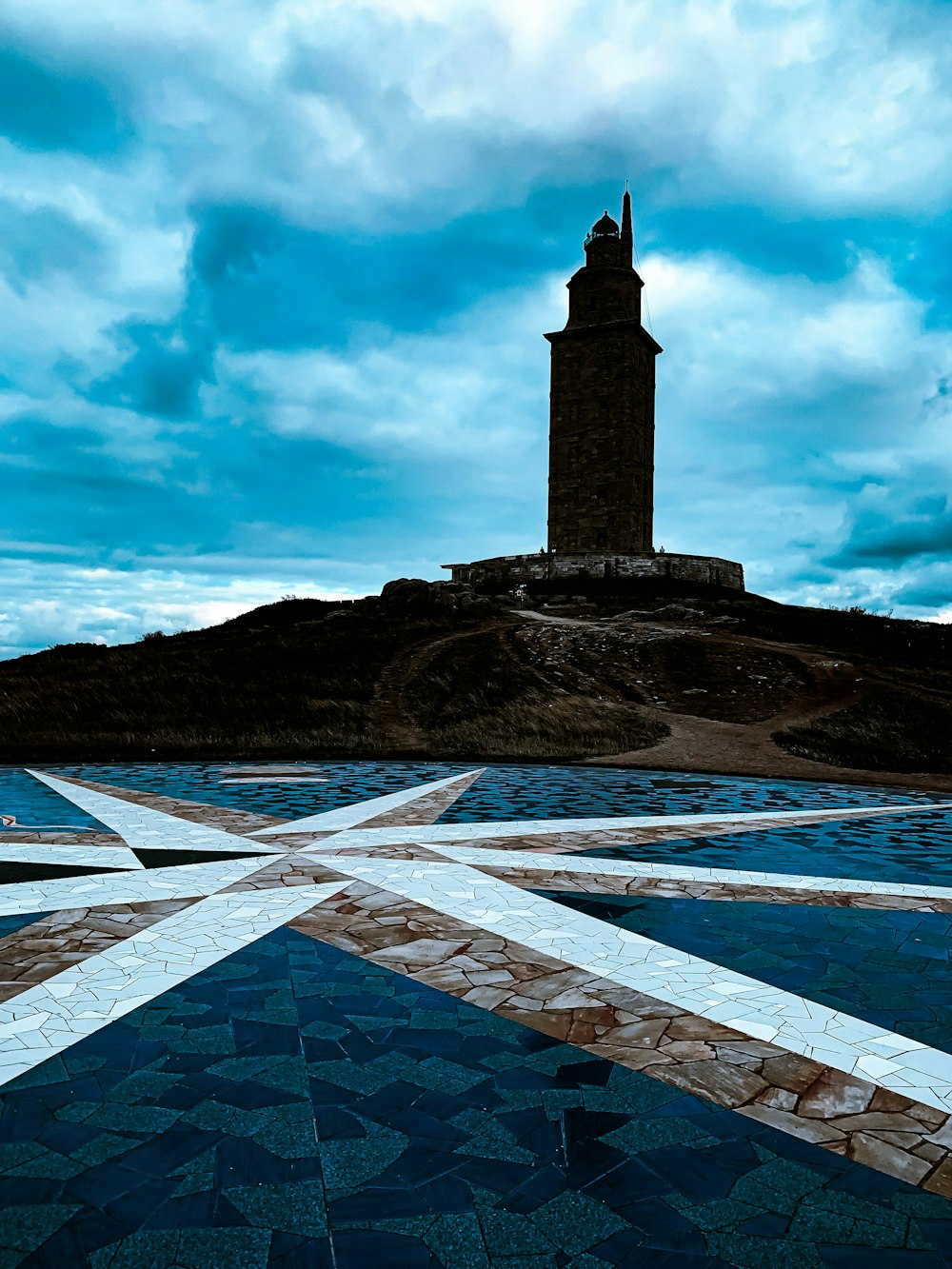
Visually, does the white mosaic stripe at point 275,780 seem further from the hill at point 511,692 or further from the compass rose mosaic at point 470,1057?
the compass rose mosaic at point 470,1057

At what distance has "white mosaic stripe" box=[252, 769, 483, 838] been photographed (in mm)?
6938

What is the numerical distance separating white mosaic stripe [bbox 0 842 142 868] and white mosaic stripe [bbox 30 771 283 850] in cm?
25

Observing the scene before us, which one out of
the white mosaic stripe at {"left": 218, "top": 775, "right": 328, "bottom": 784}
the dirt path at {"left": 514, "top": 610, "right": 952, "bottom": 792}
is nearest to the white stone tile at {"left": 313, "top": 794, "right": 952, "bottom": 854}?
the white mosaic stripe at {"left": 218, "top": 775, "right": 328, "bottom": 784}

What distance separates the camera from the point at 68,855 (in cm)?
595

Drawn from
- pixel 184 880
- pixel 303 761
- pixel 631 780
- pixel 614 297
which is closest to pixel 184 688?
pixel 303 761

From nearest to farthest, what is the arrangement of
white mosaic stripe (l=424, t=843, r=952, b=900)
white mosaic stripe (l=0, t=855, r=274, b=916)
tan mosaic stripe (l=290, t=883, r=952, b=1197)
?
tan mosaic stripe (l=290, t=883, r=952, b=1197), white mosaic stripe (l=0, t=855, r=274, b=916), white mosaic stripe (l=424, t=843, r=952, b=900)

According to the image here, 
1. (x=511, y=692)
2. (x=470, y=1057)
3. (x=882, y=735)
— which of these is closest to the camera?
(x=470, y=1057)

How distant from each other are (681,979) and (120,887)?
10.8ft

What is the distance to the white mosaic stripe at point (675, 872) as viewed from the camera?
5.28 m

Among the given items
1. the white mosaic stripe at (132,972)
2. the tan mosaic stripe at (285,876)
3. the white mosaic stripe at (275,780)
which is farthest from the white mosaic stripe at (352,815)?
the white mosaic stripe at (132,972)

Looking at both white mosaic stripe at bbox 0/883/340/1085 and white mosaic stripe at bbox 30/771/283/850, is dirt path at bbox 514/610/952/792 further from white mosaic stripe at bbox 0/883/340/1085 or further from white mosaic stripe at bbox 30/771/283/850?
white mosaic stripe at bbox 0/883/340/1085

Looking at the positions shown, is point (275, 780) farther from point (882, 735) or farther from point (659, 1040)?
point (882, 735)

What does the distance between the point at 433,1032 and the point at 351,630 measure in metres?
25.7

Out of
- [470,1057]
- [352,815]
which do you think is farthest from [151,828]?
[470,1057]
